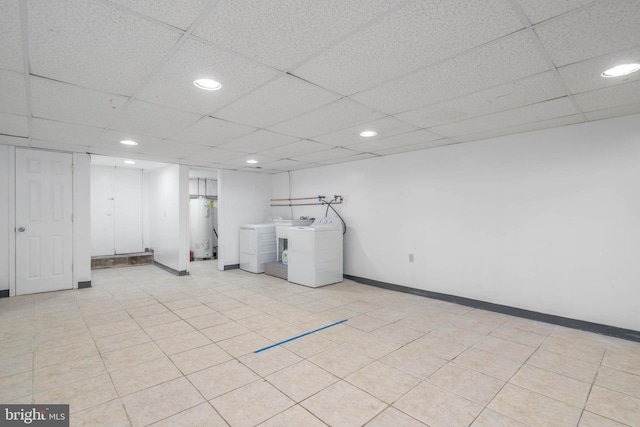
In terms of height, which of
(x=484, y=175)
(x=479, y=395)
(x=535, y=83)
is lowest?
(x=479, y=395)

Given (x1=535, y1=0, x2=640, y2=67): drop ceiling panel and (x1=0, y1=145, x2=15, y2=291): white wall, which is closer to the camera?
(x1=535, y1=0, x2=640, y2=67): drop ceiling panel

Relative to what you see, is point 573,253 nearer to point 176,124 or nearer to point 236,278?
point 176,124

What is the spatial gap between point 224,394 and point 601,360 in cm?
317

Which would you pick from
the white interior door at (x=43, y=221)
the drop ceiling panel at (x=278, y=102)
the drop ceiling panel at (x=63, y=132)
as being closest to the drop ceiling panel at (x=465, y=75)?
the drop ceiling panel at (x=278, y=102)

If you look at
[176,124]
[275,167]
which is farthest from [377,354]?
[275,167]

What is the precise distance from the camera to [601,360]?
2.57 m

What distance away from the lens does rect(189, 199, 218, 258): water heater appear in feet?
26.8

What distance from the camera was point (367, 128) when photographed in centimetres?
340

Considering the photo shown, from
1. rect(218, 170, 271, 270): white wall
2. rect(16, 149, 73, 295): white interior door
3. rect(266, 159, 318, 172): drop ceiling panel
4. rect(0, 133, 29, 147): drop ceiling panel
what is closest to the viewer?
rect(0, 133, 29, 147): drop ceiling panel

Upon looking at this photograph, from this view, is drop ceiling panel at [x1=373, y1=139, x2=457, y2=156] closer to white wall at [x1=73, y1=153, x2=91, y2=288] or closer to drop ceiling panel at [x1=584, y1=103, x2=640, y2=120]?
drop ceiling panel at [x1=584, y1=103, x2=640, y2=120]

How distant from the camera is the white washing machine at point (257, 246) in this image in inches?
248

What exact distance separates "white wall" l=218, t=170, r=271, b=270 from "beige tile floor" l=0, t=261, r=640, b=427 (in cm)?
263

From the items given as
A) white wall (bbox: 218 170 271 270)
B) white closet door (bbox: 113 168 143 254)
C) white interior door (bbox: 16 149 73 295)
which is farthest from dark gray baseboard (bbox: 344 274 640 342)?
white closet door (bbox: 113 168 143 254)

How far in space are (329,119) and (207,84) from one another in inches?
49.3
